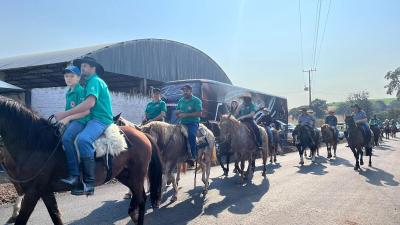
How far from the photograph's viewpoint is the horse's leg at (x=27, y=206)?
13.7ft

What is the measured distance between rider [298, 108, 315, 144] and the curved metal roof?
15.1 m

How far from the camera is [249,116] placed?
11352 mm

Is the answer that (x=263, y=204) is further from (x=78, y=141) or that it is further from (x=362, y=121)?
(x=362, y=121)

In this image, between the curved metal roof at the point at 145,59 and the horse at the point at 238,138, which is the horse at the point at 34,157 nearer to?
the horse at the point at 238,138

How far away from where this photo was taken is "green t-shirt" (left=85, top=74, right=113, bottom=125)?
477 centimetres

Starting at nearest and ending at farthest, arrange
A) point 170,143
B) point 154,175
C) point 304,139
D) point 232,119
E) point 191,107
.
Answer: point 154,175 → point 170,143 → point 191,107 → point 232,119 → point 304,139

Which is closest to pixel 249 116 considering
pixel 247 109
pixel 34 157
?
pixel 247 109

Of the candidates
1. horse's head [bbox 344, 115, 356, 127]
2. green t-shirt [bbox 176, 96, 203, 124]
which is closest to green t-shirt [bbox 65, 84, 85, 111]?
green t-shirt [bbox 176, 96, 203, 124]

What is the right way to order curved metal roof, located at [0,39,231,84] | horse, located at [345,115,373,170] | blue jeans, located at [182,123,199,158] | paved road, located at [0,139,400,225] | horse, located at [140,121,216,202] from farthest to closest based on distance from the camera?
1. curved metal roof, located at [0,39,231,84]
2. horse, located at [345,115,373,170]
3. blue jeans, located at [182,123,199,158]
4. horse, located at [140,121,216,202]
5. paved road, located at [0,139,400,225]

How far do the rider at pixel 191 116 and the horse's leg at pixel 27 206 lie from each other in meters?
4.47

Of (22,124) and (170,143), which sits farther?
(170,143)

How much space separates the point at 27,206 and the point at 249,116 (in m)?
8.12

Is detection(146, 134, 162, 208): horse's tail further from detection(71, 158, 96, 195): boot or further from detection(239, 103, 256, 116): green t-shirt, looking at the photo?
detection(239, 103, 256, 116): green t-shirt

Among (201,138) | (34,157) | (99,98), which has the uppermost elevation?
(99,98)
